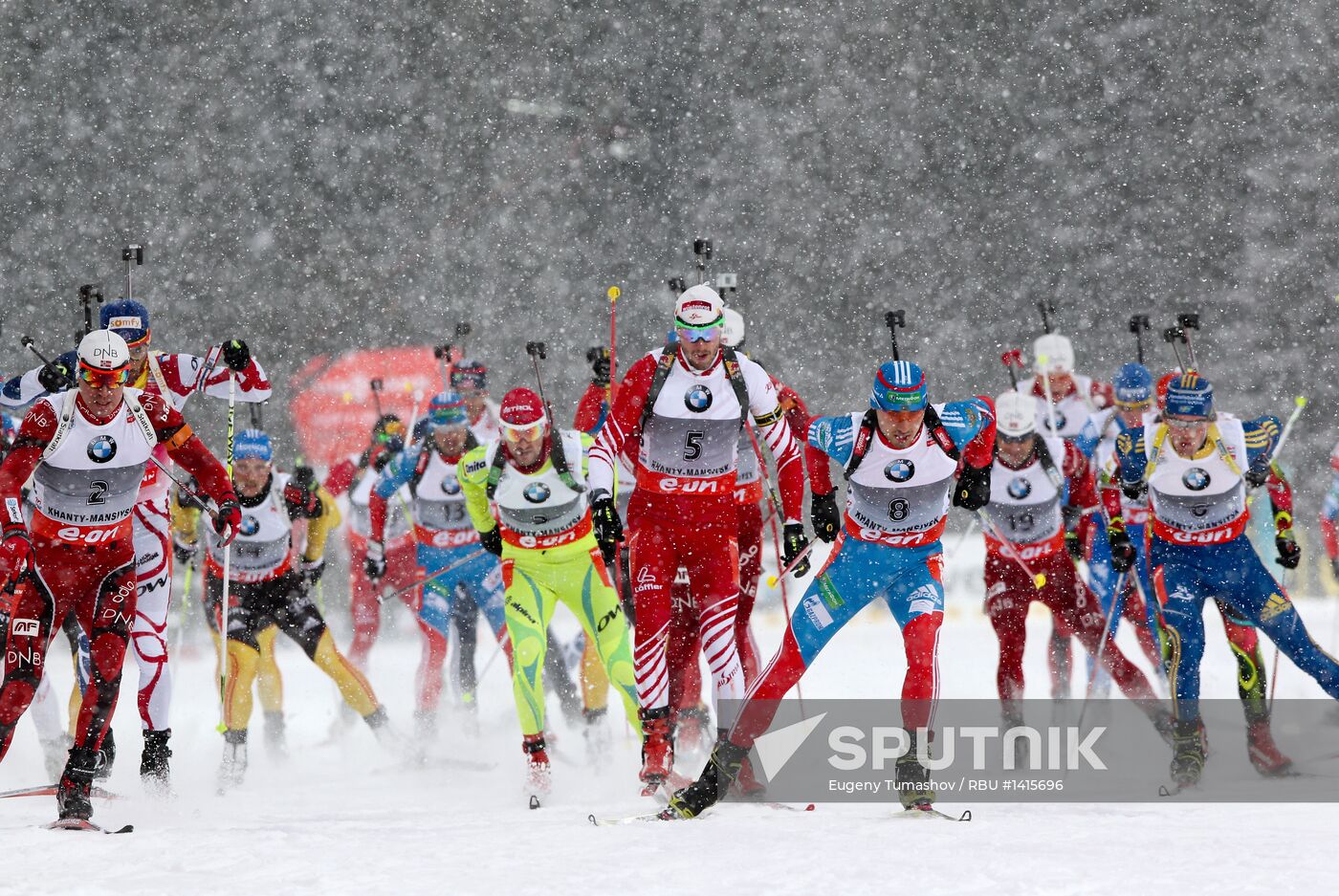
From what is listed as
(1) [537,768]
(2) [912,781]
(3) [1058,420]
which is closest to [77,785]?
(1) [537,768]

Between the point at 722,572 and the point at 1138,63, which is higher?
the point at 1138,63

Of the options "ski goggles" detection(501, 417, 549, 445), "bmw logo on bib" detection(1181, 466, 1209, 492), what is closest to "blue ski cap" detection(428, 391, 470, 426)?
"ski goggles" detection(501, 417, 549, 445)

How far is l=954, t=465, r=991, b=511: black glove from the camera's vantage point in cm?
636

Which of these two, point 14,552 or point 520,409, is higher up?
point 520,409

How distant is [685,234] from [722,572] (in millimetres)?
13534

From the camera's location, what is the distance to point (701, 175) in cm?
2025

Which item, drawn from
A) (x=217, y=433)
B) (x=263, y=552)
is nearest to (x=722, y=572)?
(x=263, y=552)

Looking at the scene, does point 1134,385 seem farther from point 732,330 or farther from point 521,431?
point 521,431

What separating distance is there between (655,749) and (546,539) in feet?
3.91

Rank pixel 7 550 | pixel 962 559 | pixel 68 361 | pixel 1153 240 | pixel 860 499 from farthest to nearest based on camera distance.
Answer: pixel 1153 240
pixel 962 559
pixel 68 361
pixel 860 499
pixel 7 550

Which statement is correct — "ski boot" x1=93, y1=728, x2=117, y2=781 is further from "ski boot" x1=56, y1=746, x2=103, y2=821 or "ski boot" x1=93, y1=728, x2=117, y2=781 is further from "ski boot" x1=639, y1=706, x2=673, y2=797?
"ski boot" x1=639, y1=706, x2=673, y2=797

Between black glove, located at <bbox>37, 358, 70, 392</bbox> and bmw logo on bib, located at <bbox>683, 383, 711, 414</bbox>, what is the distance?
3.06 m

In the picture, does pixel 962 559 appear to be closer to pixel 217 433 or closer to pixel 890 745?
pixel 890 745

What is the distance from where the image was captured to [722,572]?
6875 mm
